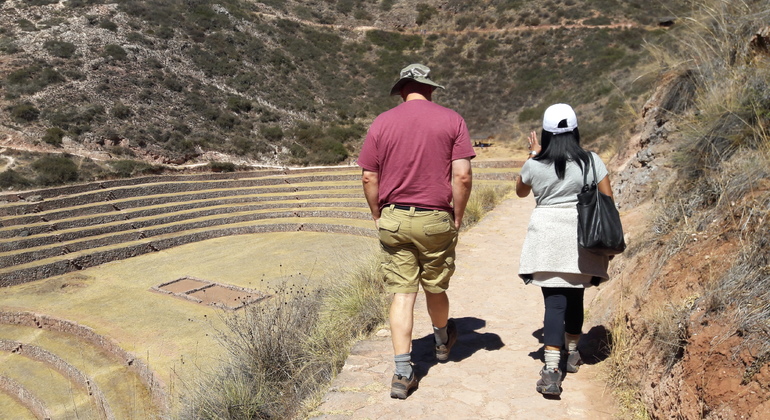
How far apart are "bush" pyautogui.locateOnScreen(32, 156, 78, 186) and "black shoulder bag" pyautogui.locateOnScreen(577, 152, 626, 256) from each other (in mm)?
21808

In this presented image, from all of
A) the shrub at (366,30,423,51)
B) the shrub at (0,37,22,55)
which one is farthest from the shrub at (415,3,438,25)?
the shrub at (0,37,22,55)

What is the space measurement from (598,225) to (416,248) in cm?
108

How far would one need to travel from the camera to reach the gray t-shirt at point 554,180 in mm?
3195

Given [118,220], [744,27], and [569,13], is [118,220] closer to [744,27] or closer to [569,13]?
[744,27]

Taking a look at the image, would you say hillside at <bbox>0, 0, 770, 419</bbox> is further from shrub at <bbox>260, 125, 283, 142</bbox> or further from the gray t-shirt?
the gray t-shirt

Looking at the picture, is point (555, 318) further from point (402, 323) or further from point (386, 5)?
point (386, 5)

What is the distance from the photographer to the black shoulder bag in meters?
2.97

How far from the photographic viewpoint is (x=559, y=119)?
10.3ft

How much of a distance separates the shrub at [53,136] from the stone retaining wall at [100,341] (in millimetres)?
14271

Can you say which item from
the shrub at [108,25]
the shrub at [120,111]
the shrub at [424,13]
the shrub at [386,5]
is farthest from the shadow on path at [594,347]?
the shrub at [386,5]

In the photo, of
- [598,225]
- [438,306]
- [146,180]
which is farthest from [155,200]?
[598,225]

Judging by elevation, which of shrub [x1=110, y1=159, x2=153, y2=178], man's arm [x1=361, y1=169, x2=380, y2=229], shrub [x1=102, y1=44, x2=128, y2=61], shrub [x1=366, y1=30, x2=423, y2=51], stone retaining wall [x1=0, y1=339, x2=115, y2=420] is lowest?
stone retaining wall [x1=0, y1=339, x2=115, y2=420]

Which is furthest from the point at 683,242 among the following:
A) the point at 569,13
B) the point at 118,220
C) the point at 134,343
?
the point at 569,13

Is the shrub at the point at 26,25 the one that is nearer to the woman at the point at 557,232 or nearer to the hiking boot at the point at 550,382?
the woman at the point at 557,232
